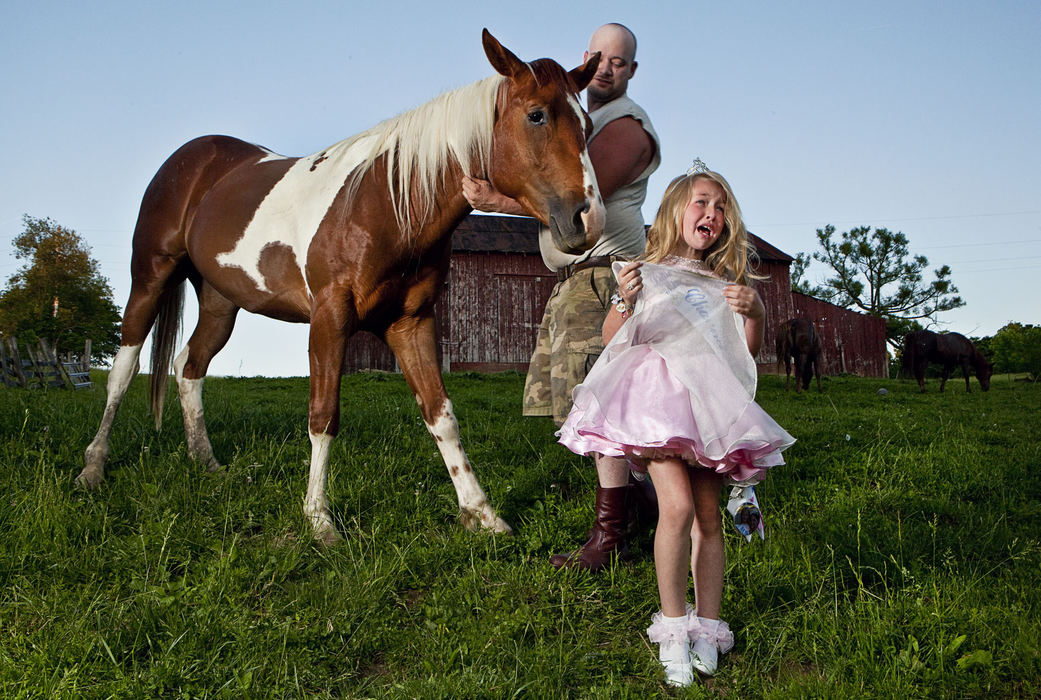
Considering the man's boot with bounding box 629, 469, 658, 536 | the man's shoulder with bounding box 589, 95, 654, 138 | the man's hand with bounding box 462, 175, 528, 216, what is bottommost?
the man's boot with bounding box 629, 469, 658, 536

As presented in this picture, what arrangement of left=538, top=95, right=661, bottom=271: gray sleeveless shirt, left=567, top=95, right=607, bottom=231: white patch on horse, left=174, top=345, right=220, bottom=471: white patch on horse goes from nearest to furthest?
left=567, top=95, right=607, bottom=231: white patch on horse, left=538, top=95, right=661, bottom=271: gray sleeveless shirt, left=174, top=345, right=220, bottom=471: white patch on horse

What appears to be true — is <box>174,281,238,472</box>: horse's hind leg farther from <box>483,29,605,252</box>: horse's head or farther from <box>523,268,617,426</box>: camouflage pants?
<box>483,29,605,252</box>: horse's head

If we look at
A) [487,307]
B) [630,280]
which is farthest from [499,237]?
[630,280]

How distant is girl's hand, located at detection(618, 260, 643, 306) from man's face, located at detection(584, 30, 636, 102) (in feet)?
4.14

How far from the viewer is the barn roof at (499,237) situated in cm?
2138

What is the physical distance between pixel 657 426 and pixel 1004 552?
232cm

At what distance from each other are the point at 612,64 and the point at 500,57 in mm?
603

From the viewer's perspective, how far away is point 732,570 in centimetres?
313

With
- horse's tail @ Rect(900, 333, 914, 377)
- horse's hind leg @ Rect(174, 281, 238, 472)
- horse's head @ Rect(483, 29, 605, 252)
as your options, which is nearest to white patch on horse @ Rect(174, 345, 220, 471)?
horse's hind leg @ Rect(174, 281, 238, 472)

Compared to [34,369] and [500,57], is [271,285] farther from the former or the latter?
[34,369]

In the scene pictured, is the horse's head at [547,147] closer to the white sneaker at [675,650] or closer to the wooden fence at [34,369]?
the white sneaker at [675,650]

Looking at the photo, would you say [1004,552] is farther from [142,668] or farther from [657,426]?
[142,668]

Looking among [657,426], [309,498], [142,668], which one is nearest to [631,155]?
[657,426]

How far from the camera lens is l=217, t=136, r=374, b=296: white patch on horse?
373cm
